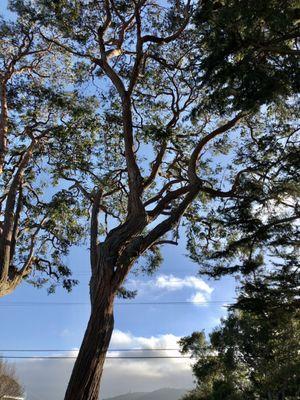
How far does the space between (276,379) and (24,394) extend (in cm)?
1887

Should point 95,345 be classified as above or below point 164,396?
below

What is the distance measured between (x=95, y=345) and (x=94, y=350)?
0.28 ft

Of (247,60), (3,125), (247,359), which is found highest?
(3,125)

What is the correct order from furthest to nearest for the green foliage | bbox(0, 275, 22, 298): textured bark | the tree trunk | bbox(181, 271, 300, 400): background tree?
bbox(181, 271, 300, 400): background tree
bbox(0, 275, 22, 298): textured bark
the tree trunk
the green foliage

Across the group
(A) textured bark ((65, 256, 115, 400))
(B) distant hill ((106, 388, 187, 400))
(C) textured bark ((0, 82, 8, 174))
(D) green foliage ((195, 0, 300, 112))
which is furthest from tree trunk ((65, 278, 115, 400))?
(B) distant hill ((106, 388, 187, 400))

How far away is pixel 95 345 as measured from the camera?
25.3 ft

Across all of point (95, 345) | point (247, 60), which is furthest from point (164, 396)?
point (247, 60)

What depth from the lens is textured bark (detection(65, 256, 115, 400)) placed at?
7348mm

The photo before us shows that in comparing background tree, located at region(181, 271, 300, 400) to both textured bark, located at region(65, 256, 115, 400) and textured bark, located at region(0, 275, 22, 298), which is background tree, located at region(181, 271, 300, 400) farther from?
textured bark, located at region(65, 256, 115, 400)

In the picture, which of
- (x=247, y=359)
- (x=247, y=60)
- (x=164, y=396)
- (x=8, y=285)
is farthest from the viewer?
(x=164, y=396)

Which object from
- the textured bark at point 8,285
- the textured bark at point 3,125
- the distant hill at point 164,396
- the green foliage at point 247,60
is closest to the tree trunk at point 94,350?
the textured bark at point 8,285

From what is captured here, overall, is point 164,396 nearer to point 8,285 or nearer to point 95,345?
point 8,285

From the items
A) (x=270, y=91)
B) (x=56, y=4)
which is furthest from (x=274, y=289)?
(x=56, y=4)

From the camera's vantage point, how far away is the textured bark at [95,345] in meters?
7.35
